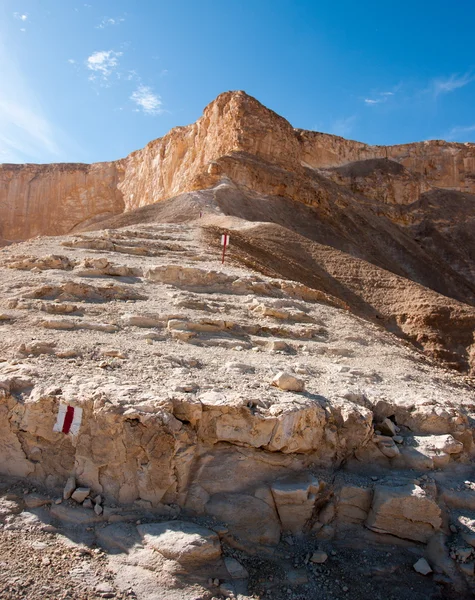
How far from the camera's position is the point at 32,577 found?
3605 millimetres

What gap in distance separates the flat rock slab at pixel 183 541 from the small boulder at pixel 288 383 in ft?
5.98

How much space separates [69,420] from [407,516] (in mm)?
3219

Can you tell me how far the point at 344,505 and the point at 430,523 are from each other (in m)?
0.77

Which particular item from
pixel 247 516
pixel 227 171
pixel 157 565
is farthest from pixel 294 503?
pixel 227 171

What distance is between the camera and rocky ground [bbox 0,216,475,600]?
12.7 feet

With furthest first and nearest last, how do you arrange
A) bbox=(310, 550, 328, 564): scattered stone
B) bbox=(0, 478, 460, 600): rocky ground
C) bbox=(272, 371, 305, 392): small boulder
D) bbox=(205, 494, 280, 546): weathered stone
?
bbox=(272, 371, 305, 392): small boulder → bbox=(205, 494, 280, 546): weathered stone → bbox=(310, 550, 328, 564): scattered stone → bbox=(0, 478, 460, 600): rocky ground

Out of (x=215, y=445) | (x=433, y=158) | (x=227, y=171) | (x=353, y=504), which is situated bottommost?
(x=353, y=504)

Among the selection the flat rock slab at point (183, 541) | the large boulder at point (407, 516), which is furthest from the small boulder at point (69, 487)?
the large boulder at point (407, 516)

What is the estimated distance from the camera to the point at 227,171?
30.5m

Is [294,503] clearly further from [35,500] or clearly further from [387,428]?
[35,500]

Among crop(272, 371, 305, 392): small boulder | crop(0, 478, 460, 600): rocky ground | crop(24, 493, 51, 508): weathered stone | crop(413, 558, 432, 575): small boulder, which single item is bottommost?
crop(0, 478, 460, 600): rocky ground

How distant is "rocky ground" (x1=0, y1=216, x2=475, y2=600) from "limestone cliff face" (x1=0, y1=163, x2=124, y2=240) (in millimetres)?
44675

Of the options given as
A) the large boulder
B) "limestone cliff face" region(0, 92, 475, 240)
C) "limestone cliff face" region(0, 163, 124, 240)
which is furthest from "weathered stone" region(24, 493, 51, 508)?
"limestone cliff face" region(0, 163, 124, 240)

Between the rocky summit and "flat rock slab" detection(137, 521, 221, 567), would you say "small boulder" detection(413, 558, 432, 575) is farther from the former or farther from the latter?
"flat rock slab" detection(137, 521, 221, 567)
